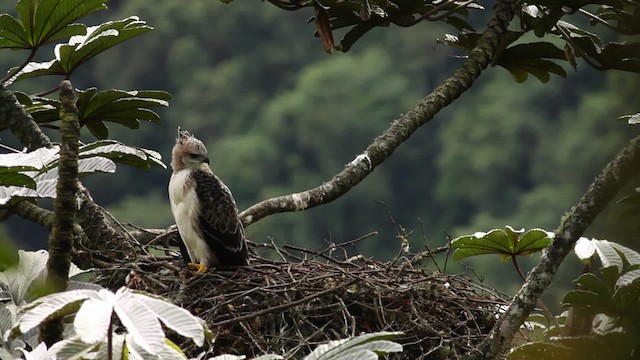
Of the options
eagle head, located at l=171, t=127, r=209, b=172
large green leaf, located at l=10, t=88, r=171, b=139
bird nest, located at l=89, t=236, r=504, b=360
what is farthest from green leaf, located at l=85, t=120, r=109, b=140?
eagle head, located at l=171, t=127, r=209, b=172

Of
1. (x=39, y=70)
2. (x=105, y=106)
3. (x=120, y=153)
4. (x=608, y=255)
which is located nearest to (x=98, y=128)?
(x=105, y=106)

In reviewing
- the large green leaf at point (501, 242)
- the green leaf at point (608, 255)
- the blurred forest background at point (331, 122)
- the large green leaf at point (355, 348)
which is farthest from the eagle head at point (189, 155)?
the blurred forest background at point (331, 122)

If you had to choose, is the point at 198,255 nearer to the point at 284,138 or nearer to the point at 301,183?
the point at 301,183

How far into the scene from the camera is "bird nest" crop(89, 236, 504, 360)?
4012 mm

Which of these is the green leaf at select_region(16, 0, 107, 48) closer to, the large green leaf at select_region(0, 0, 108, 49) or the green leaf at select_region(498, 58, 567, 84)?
the large green leaf at select_region(0, 0, 108, 49)

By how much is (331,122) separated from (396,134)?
41543 mm

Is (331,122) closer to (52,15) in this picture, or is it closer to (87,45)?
(87,45)

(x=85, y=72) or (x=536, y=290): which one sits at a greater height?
(x=536, y=290)

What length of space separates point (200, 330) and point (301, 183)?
37657mm

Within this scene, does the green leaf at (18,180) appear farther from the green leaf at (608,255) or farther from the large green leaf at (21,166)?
the green leaf at (608,255)

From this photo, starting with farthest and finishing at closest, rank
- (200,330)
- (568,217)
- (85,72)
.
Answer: (85,72) < (568,217) < (200,330)

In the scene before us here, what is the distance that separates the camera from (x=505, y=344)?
10.1ft

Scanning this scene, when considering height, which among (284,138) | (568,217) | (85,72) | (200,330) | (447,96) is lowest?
(284,138)

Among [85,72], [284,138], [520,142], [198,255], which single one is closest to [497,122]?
[520,142]
